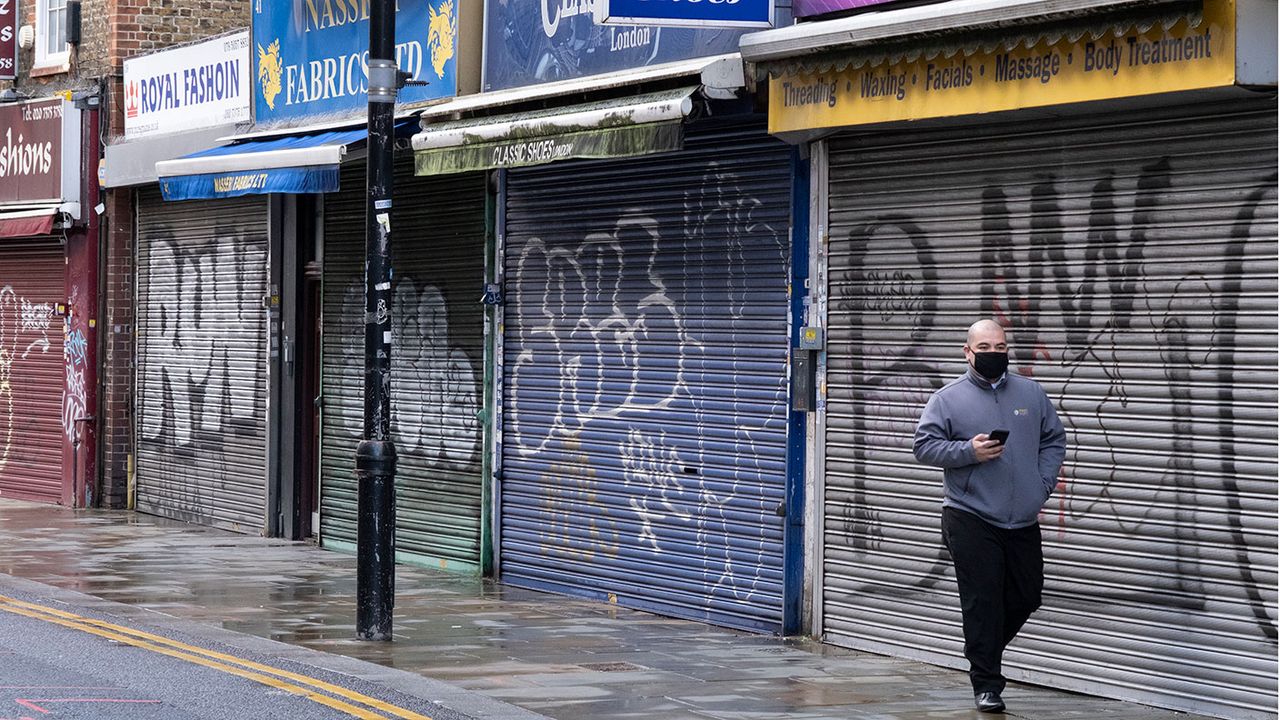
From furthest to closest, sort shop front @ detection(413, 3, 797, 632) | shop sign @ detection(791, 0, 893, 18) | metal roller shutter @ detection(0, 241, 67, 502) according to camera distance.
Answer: metal roller shutter @ detection(0, 241, 67, 502)
shop front @ detection(413, 3, 797, 632)
shop sign @ detection(791, 0, 893, 18)

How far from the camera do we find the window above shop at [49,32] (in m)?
22.5

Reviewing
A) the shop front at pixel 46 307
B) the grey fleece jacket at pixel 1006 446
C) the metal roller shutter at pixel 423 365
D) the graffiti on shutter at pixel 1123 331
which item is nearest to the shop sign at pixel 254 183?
the metal roller shutter at pixel 423 365

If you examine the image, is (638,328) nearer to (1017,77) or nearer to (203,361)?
(1017,77)

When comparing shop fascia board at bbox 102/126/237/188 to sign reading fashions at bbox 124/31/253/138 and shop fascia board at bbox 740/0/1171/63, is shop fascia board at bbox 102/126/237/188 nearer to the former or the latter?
sign reading fashions at bbox 124/31/253/138

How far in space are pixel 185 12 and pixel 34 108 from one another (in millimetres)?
2040

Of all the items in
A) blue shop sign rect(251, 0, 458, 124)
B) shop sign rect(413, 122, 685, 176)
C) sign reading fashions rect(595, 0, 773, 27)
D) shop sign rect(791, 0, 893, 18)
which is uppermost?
blue shop sign rect(251, 0, 458, 124)

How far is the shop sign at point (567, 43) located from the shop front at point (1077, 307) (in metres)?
1.40

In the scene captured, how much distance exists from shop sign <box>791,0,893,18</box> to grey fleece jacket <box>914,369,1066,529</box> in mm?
2743

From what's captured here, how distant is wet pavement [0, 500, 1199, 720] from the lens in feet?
31.9

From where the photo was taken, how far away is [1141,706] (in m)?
9.77

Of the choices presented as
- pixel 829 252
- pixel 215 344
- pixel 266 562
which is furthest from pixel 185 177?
pixel 829 252

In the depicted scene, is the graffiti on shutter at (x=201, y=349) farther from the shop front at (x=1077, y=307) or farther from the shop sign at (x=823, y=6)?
the shop front at (x=1077, y=307)

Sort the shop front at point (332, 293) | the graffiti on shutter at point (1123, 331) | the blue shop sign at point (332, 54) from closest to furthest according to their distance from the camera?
the graffiti on shutter at point (1123, 331) → the shop front at point (332, 293) → the blue shop sign at point (332, 54)

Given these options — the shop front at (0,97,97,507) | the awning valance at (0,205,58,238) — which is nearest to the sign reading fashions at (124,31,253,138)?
the shop front at (0,97,97,507)
